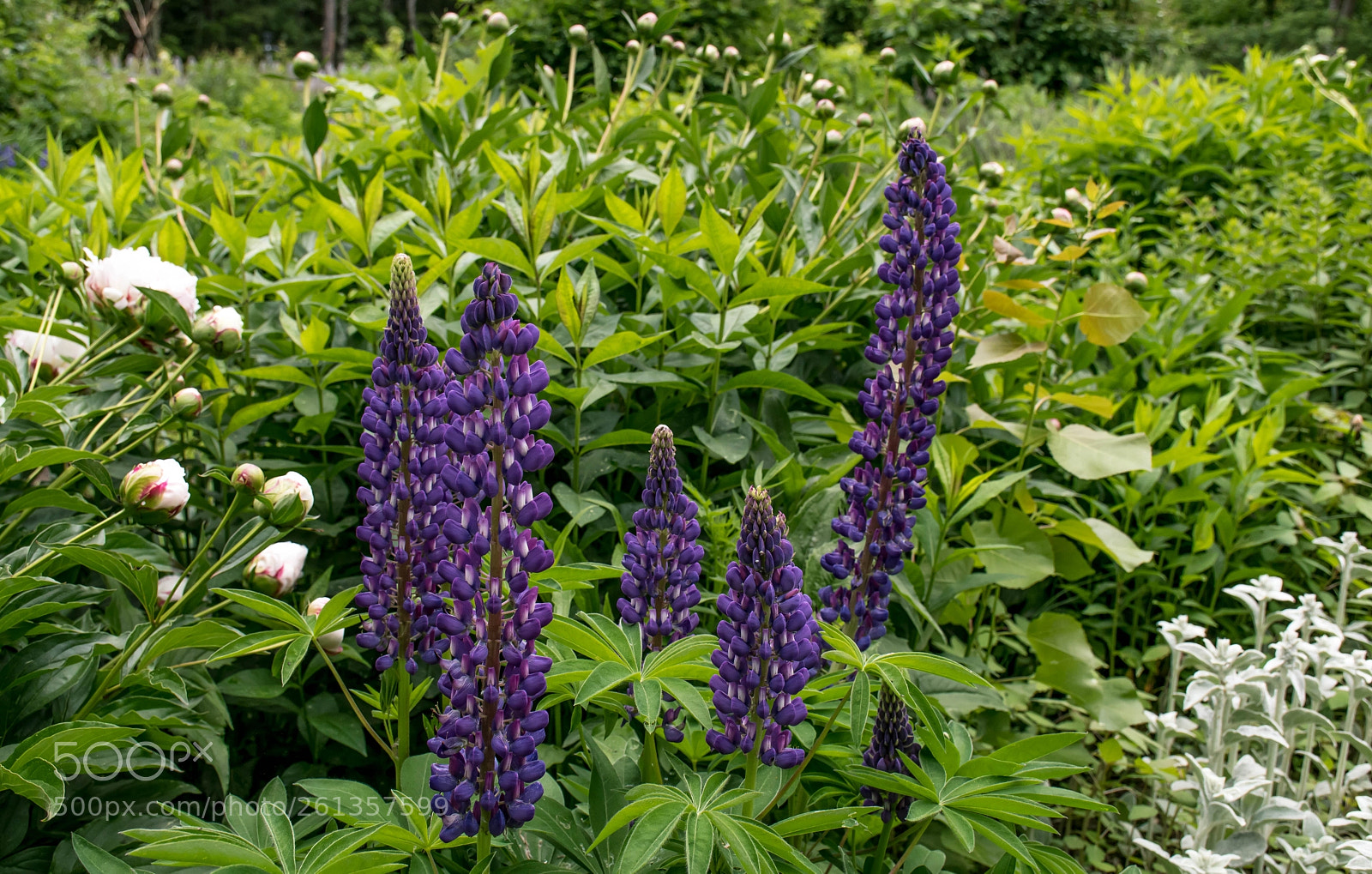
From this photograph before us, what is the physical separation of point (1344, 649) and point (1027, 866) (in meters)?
2.38

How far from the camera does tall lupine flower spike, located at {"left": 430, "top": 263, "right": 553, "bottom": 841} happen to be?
1.11m

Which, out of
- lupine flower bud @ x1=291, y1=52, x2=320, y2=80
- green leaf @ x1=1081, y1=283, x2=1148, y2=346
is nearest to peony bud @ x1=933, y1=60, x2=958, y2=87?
green leaf @ x1=1081, y1=283, x2=1148, y2=346

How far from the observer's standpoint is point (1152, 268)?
432 cm

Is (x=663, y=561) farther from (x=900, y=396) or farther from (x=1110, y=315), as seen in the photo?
(x=1110, y=315)

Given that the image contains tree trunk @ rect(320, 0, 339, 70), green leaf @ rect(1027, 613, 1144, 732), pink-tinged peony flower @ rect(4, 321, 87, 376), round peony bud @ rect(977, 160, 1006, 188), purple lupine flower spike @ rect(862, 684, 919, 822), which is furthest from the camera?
tree trunk @ rect(320, 0, 339, 70)

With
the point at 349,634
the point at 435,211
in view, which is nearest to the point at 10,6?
the point at 435,211

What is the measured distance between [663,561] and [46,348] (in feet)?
5.47

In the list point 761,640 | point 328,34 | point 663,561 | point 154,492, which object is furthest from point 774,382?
point 328,34

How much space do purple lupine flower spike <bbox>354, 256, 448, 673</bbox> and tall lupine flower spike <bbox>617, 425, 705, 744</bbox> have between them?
280mm

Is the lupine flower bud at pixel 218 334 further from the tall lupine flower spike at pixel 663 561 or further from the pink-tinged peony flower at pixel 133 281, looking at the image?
the tall lupine flower spike at pixel 663 561

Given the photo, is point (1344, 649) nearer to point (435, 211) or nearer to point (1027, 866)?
point (1027, 866)

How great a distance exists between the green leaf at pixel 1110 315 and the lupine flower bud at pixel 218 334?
2.08 meters

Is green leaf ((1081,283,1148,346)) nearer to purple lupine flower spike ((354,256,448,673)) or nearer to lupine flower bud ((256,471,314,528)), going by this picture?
purple lupine flower spike ((354,256,448,673))

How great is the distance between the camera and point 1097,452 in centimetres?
245
